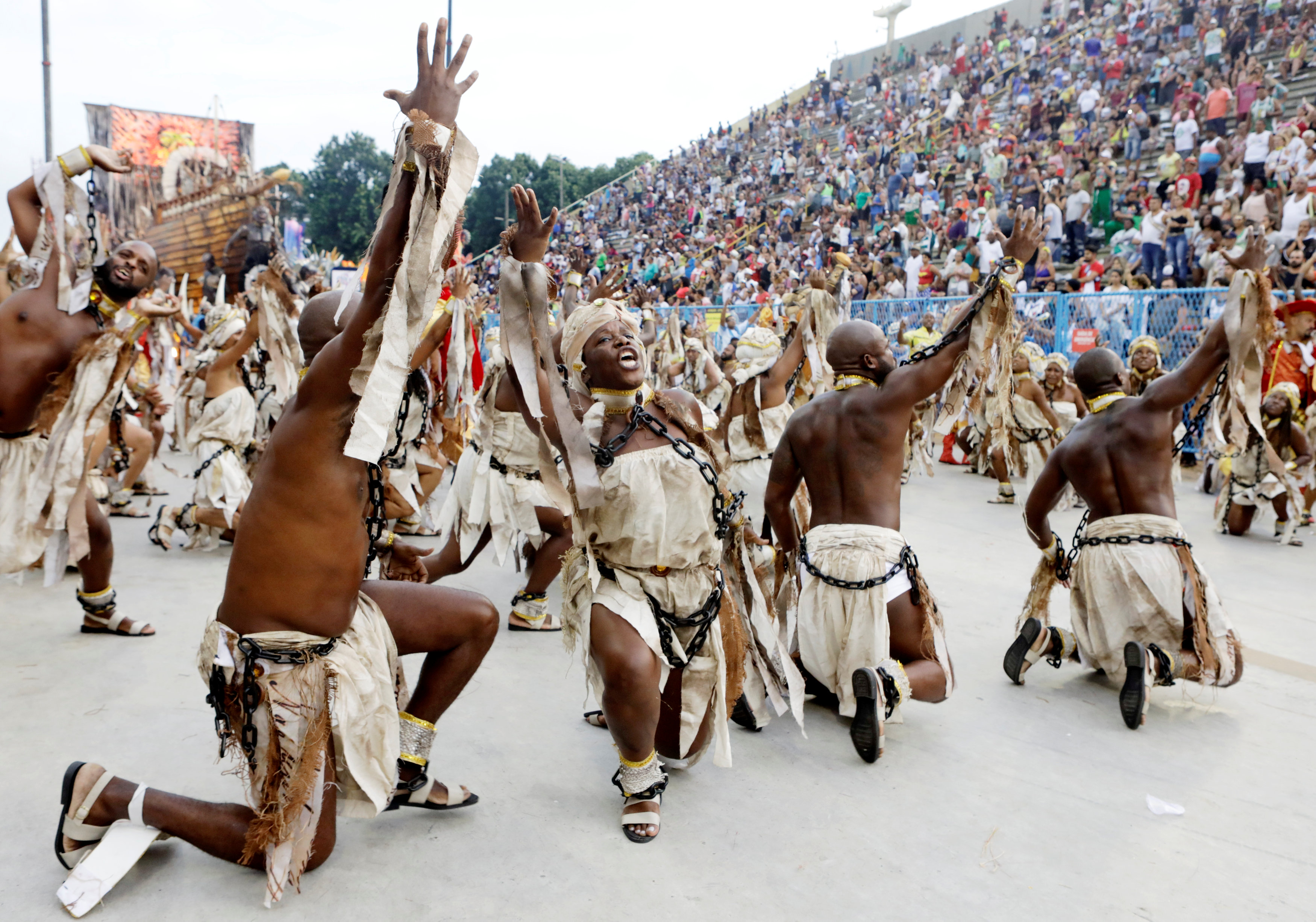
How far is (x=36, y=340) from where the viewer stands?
404cm

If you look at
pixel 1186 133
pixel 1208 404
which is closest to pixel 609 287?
pixel 1208 404

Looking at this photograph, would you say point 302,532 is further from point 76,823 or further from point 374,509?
point 76,823

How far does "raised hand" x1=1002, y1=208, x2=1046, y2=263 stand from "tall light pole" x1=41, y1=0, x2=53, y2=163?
1491cm

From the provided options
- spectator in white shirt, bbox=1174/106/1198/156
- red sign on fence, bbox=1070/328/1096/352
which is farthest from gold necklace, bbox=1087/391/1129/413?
spectator in white shirt, bbox=1174/106/1198/156

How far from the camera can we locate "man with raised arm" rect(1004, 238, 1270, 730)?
374 cm

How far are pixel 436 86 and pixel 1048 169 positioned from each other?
16203 mm

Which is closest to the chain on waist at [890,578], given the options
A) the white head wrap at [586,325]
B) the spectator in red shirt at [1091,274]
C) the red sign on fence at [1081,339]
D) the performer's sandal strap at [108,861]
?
the white head wrap at [586,325]

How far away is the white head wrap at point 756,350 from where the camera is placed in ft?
22.5

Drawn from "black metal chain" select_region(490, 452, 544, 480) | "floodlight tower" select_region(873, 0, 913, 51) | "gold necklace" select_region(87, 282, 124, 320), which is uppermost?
"floodlight tower" select_region(873, 0, 913, 51)

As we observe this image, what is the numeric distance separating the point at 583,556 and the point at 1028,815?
5.44ft

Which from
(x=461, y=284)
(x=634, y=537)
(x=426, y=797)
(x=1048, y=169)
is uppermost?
(x=1048, y=169)

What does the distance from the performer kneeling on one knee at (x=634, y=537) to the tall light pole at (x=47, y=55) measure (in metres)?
14.4

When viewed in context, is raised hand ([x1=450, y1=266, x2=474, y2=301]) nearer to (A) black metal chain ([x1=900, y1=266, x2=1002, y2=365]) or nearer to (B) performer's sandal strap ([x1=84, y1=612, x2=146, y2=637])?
(A) black metal chain ([x1=900, y1=266, x2=1002, y2=365])

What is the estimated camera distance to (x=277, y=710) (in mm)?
2387
